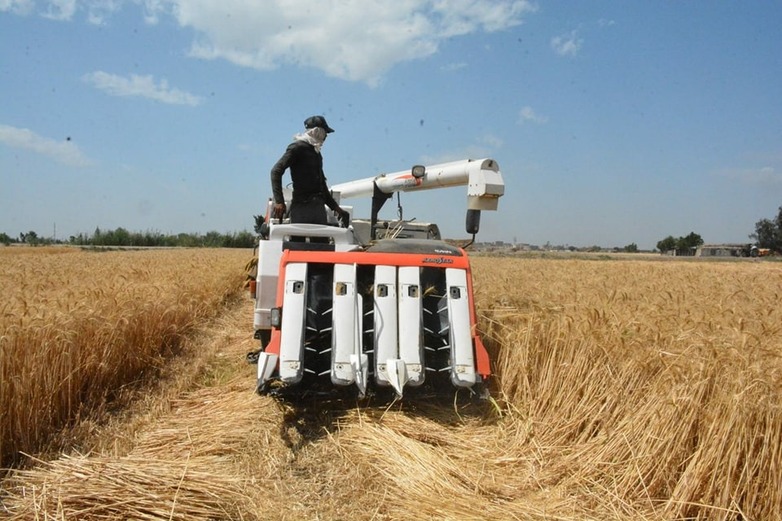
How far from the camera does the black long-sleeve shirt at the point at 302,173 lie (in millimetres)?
5621

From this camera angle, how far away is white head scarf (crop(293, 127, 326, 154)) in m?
5.80

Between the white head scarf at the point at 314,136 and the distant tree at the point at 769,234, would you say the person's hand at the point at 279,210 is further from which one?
the distant tree at the point at 769,234

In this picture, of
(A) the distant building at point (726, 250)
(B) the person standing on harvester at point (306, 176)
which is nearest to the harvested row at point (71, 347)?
(B) the person standing on harvester at point (306, 176)

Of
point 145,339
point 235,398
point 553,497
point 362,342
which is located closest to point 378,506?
point 553,497

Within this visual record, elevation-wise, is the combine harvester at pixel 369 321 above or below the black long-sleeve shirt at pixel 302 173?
below

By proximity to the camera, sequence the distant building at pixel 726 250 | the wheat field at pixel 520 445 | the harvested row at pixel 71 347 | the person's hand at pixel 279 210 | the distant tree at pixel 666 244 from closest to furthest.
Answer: the wheat field at pixel 520 445, the harvested row at pixel 71 347, the person's hand at pixel 279 210, the distant building at pixel 726 250, the distant tree at pixel 666 244

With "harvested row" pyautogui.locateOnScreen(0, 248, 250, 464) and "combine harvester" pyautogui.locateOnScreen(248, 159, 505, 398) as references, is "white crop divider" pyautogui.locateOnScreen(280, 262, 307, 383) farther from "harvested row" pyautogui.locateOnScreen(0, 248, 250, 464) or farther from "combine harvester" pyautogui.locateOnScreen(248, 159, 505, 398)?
"harvested row" pyautogui.locateOnScreen(0, 248, 250, 464)

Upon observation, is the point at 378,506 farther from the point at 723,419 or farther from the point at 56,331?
the point at 56,331

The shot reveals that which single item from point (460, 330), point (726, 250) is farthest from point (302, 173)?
point (726, 250)

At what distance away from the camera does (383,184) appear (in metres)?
7.95

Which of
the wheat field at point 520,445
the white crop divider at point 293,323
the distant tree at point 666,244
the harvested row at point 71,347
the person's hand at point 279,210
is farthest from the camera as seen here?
the distant tree at point 666,244

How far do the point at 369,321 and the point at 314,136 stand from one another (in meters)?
2.28

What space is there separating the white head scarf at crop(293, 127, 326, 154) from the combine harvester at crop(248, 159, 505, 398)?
1.23m

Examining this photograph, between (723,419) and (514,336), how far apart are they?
203 centimetres
